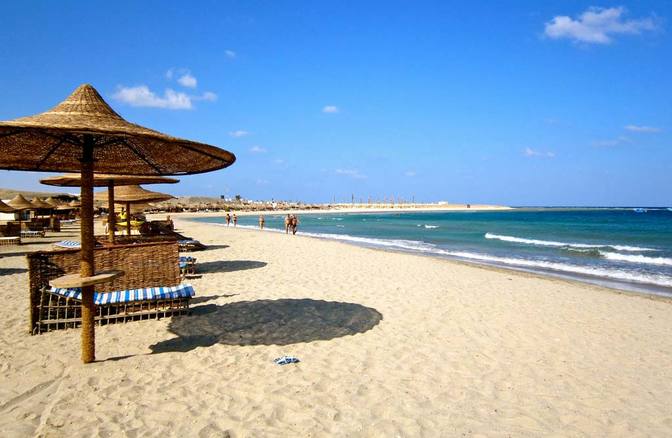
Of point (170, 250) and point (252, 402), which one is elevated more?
point (170, 250)

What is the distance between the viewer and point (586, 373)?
175 inches

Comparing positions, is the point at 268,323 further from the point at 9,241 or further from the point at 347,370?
the point at 9,241

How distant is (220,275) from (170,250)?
3189 millimetres

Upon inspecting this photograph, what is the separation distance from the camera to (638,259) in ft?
56.6

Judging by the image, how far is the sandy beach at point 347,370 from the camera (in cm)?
329

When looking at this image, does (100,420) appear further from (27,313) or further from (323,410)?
(27,313)

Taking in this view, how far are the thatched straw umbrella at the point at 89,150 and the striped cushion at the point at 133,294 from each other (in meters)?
1.29

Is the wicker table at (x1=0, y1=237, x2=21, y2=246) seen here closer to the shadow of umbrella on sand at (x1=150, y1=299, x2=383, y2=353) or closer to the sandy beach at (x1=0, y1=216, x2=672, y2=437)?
the sandy beach at (x1=0, y1=216, x2=672, y2=437)

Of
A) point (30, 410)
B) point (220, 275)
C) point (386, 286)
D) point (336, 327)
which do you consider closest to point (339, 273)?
point (386, 286)

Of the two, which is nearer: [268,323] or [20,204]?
[268,323]

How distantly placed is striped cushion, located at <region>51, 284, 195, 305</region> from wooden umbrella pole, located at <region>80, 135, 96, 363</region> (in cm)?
124

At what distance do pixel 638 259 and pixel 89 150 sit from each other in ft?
65.7

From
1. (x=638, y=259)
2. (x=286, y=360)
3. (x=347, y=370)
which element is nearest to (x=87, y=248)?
(x=286, y=360)

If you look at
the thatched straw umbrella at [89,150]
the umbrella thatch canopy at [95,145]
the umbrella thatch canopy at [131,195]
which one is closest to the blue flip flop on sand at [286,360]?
the thatched straw umbrella at [89,150]
